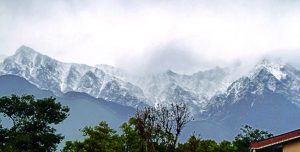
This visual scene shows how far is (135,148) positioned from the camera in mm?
65688

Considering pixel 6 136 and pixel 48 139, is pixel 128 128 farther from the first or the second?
pixel 6 136

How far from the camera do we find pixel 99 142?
59.2 meters

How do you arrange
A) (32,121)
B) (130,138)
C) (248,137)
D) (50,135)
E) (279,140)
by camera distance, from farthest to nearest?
(248,137) → (32,121) → (50,135) → (130,138) → (279,140)

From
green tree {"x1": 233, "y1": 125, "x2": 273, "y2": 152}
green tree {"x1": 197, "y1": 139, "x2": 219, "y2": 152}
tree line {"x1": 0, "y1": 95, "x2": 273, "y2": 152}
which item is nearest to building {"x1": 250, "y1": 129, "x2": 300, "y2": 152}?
tree line {"x1": 0, "y1": 95, "x2": 273, "y2": 152}

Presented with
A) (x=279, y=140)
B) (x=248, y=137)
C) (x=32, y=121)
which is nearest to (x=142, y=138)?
(x=279, y=140)

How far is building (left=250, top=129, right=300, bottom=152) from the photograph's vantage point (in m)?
29.2

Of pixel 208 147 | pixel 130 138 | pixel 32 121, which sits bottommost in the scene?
pixel 130 138

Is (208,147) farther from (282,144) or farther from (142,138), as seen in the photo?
(282,144)

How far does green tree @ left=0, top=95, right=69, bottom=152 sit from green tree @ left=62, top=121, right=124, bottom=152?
21.4ft

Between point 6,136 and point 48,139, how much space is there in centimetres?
560

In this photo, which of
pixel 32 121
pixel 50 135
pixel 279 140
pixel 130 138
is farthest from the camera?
pixel 32 121

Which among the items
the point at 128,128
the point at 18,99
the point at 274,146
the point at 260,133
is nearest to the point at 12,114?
the point at 18,99

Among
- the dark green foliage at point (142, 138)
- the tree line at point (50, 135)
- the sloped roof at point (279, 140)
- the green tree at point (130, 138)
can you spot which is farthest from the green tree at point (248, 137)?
the sloped roof at point (279, 140)

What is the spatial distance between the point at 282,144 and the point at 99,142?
32.2 meters
